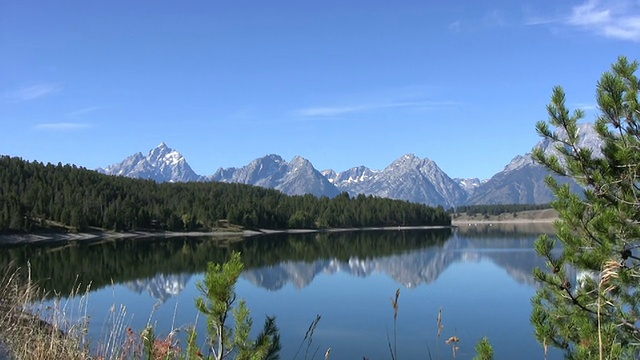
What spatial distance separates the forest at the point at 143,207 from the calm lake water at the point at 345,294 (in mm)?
46544

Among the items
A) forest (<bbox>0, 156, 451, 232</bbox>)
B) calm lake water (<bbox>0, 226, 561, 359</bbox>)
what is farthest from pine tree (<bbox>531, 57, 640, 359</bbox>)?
forest (<bbox>0, 156, 451, 232</bbox>)

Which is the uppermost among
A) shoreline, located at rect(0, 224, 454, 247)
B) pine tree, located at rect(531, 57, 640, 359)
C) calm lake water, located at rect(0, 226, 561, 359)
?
pine tree, located at rect(531, 57, 640, 359)

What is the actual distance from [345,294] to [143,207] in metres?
108

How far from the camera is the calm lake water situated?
26.1 meters

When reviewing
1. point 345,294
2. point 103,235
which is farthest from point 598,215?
point 103,235

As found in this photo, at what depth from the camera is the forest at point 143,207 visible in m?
117

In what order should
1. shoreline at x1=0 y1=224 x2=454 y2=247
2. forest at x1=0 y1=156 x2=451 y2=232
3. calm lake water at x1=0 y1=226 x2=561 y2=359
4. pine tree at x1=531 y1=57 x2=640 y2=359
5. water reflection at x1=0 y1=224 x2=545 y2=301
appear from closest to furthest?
pine tree at x1=531 y1=57 x2=640 y2=359, calm lake water at x1=0 y1=226 x2=561 y2=359, water reflection at x1=0 y1=224 x2=545 y2=301, shoreline at x1=0 y1=224 x2=454 y2=247, forest at x1=0 y1=156 x2=451 y2=232

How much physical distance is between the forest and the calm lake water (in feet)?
153

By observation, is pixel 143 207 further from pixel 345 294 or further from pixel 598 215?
pixel 598 215

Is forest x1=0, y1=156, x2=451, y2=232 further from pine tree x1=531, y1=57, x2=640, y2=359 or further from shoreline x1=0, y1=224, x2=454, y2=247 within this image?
pine tree x1=531, y1=57, x2=640, y2=359

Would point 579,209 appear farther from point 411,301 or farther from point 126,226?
point 126,226

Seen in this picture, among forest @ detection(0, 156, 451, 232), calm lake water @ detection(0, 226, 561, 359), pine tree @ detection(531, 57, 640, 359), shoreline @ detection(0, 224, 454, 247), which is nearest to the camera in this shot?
pine tree @ detection(531, 57, 640, 359)

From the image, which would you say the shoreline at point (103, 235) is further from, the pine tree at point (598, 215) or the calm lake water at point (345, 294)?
the pine tree at point (598, 215)

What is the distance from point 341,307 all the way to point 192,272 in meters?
23.6
